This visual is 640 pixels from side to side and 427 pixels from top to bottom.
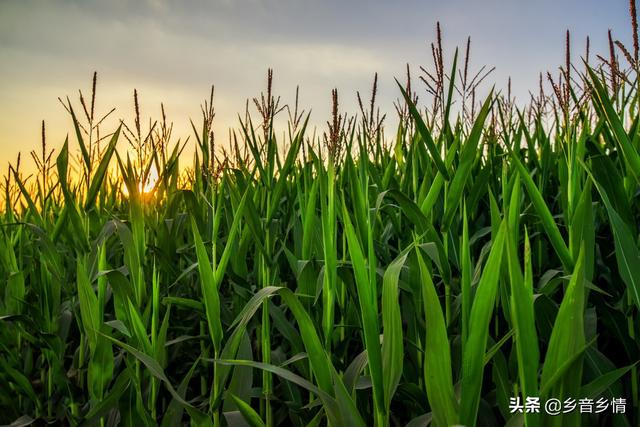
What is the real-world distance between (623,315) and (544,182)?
0.67 meters

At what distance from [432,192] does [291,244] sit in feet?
2.80

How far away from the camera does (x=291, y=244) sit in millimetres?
2240

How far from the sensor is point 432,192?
5.00 feet

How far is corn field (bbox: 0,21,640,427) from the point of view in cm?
99

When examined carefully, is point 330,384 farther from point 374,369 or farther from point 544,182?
point 544,182

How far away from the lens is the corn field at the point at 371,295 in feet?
3.25

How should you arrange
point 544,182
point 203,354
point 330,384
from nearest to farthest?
point 330,384 < point 203,354 < point 544,182

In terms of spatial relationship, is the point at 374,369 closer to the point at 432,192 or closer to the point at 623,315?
the point at 432,192

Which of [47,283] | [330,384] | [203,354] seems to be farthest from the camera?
[47,283]

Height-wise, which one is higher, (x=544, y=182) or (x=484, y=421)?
(x=544, y=182)

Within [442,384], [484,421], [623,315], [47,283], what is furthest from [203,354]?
[623,315]

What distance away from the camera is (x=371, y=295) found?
3.66 feet

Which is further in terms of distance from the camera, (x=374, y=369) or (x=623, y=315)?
(x=623, y=315)

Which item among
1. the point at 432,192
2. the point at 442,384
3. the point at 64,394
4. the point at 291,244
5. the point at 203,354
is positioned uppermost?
the point at 432,192
